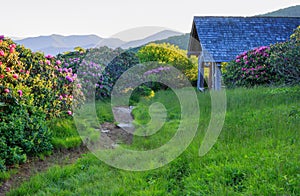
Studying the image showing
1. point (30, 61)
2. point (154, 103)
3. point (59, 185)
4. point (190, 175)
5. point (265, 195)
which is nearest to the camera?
point (265, 195)

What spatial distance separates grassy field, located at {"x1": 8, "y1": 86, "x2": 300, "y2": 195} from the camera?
349 centimetres

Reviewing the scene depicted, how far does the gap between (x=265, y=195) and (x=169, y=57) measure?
15.8m

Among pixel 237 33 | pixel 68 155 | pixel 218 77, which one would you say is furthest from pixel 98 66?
pixel 237 33

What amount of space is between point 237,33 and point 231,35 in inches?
17.4

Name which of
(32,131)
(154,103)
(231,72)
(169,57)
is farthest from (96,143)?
(169,57)

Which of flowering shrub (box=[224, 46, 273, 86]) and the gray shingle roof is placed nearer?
flowering shrub (box=[224, 46, 273, 86])

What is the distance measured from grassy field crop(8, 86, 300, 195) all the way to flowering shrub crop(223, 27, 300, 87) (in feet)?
9.96

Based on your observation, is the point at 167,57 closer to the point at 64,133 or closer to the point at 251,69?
the point at 251,69

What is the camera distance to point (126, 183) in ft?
13.5

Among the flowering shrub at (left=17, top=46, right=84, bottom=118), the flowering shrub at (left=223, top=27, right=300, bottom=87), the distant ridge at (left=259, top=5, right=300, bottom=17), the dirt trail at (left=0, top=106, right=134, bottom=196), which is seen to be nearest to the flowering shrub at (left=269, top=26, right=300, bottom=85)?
the flowering shrub at (left=223, top=27, right=300, bottom=87)

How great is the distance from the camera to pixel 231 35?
51.6ft

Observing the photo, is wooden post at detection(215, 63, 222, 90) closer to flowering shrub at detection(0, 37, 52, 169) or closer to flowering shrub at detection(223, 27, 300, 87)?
flowering shrub at detection(223, 27, 300, 87)

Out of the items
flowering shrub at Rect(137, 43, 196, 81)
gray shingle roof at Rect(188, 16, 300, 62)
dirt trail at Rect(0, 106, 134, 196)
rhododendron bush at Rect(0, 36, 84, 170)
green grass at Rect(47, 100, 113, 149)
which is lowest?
dirt trail at Rect(0, 106, 134, 196)

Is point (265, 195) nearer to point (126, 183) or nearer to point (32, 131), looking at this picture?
point (126, 183)
